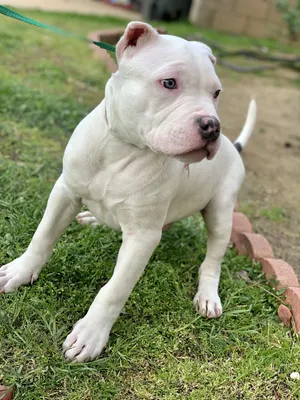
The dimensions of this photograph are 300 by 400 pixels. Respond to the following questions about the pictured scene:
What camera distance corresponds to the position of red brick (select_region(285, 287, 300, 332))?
126 inches

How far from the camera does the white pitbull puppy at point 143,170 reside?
88.7 inches

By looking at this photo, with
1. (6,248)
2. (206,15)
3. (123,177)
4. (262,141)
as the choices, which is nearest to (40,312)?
(6,248)

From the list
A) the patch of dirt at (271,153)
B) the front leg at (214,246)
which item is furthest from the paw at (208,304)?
the patch of dirt at (271,153)

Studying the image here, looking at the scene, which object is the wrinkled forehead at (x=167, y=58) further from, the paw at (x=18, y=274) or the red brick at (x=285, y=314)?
the red brick at (x=285, y=314)

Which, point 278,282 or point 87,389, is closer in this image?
point 87,389

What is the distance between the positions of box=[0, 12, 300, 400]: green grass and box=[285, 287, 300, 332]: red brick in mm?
78

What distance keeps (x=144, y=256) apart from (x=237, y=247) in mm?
1560

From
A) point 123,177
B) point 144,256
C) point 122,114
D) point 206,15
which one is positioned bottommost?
point 206,15

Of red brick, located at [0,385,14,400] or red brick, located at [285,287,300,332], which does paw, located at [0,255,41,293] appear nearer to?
red brick, located at [0,385,14,400]

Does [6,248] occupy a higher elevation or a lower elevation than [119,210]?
lower

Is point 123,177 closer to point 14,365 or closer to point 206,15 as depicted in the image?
point 14,365

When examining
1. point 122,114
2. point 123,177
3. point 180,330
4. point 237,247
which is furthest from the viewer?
point 237,247

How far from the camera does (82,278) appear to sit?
3.16 meters

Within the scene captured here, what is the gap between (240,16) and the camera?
1413 cm
